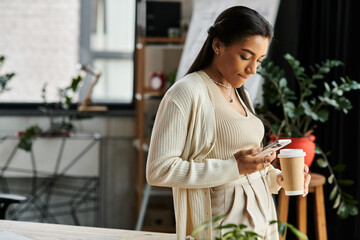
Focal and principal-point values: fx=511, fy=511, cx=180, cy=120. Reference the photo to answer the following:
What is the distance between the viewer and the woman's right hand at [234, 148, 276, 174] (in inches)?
49.3

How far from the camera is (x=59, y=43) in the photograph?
14.2ft

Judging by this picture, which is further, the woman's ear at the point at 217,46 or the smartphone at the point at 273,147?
the woman's ear at the point at 217,46

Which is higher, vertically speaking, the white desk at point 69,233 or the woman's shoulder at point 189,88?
the woman's shoulder at point 189,88

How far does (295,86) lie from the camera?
121 inches


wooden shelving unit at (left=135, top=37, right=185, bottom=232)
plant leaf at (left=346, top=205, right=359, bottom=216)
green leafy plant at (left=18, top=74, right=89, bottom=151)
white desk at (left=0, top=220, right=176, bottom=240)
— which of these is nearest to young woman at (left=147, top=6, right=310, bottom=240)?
white desk at (left=0, top=220, right=176, bottom=240)

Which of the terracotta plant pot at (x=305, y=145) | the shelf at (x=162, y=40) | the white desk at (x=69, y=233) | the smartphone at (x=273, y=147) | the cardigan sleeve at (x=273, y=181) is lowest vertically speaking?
the white desk at (x=69, y=233)

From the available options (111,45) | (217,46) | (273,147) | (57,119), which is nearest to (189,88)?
(217,46)

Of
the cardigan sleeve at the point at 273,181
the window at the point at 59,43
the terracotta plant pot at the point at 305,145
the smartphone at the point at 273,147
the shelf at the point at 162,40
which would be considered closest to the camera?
the smartphone at the point at 273,147

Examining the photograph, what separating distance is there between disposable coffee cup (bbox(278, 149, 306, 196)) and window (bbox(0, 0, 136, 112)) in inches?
125

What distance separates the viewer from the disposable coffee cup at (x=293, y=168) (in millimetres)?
1300

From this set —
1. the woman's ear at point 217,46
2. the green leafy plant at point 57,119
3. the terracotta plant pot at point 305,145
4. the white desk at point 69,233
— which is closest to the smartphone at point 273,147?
the woman's ear at point 217,46

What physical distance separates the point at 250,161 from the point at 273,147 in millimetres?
74

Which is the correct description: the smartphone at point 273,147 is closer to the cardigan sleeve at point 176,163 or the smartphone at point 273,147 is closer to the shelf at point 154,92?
the cardigan sleeve at point 176,163

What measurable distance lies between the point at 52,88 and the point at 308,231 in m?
2.45
